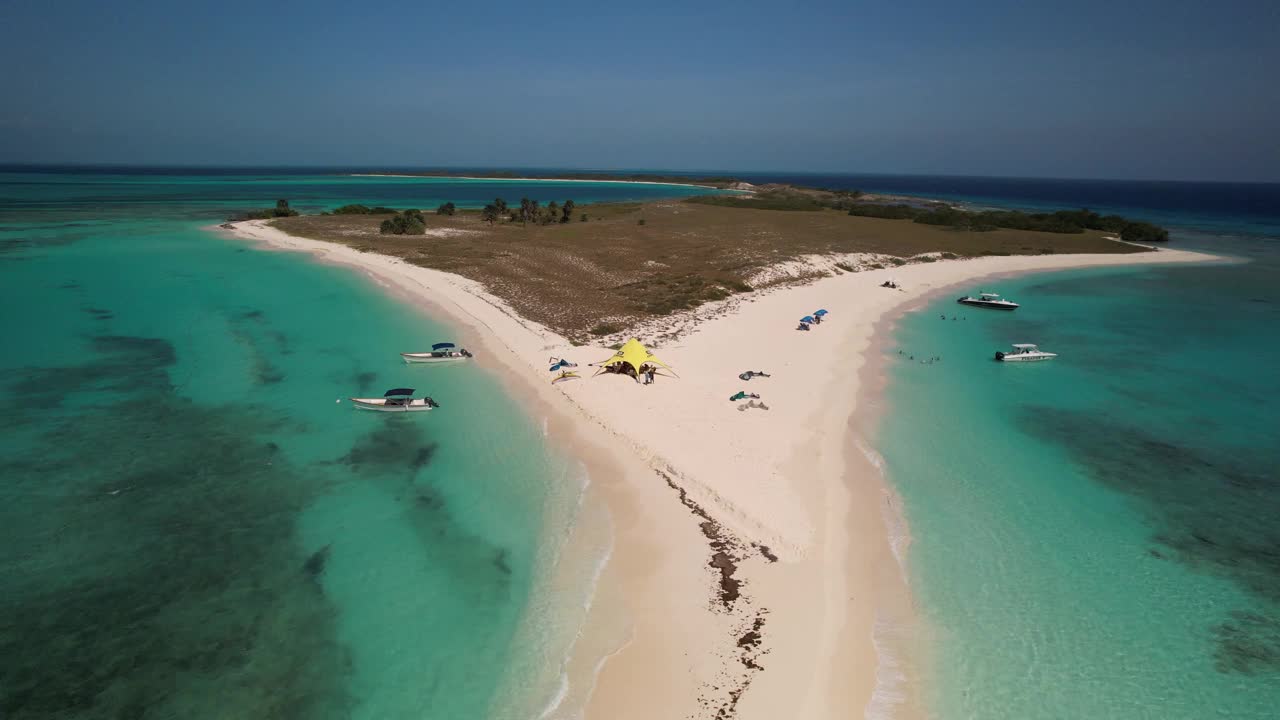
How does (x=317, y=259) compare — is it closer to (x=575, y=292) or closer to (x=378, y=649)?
(x=575, y=292)

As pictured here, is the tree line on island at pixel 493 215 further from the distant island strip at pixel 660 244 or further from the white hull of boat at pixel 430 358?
the white hull of boat at pixel 430 358

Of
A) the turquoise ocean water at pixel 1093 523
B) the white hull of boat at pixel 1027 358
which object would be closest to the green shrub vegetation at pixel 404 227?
the turquoise ocean water at pixel 1093 523

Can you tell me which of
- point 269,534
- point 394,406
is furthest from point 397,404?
point 269,534

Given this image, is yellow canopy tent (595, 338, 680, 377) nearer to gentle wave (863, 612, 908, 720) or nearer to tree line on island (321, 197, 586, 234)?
gentle wave (863, 612, 908, 720)

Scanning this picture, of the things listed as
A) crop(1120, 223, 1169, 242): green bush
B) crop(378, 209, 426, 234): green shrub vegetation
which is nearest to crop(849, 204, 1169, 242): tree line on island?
crop(1120, 223, 1169, 242): green bush

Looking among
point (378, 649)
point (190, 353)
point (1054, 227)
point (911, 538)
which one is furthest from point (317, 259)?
point (1054, 227)

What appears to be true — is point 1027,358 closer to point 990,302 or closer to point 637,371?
point 990,302
